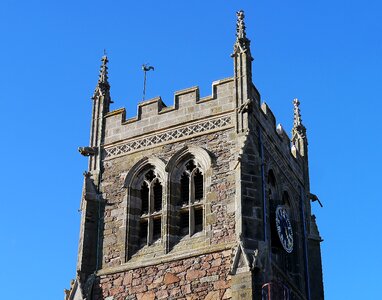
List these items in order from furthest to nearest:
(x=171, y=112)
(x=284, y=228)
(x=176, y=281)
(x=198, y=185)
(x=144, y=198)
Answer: (x=171, y=112) < (x=144, y=198) < (x=284, y=228) < (x=198, y=185) < (x=176, y=281)

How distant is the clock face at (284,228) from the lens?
3009cm

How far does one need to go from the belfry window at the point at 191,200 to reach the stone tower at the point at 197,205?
34 mm

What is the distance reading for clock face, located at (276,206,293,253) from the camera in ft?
98.7

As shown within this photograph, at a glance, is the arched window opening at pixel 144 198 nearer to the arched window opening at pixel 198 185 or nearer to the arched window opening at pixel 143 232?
the arched window opening at pixel 143 232

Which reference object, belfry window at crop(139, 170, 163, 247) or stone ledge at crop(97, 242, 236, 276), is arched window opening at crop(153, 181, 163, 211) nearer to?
belfry window at crop(139, 170, 163, 247)

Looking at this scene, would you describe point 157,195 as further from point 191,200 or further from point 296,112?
point 296,112

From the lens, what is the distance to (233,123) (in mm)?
30469

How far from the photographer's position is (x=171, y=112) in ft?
106

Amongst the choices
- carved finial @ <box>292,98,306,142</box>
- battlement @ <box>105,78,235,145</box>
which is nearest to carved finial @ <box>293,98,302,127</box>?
carved finial @ <box>292,98,306,142</box>

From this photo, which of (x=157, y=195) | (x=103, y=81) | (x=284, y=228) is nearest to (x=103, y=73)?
(x=103, y=81)

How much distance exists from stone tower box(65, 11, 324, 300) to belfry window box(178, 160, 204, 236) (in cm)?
3

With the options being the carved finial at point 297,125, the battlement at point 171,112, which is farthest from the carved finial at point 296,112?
the battlement at point 171,112

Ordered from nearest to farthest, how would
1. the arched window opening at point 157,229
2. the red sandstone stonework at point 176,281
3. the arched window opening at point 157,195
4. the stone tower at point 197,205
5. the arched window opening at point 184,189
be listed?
the red sandstone stonework at point 176,281
the stone tower at point 197,205
the arched window opening at point 157,229
the arched window opening at point 184,189
the arched window opening at point 157,195

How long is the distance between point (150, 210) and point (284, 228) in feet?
14.1
